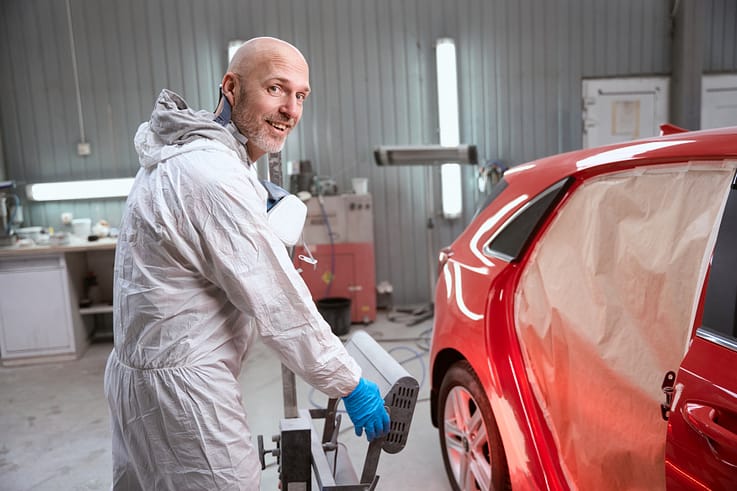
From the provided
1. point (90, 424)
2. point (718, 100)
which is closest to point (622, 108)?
point (718, 100)

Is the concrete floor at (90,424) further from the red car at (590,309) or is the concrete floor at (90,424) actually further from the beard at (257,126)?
the beard at (257,126)

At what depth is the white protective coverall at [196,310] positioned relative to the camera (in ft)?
4.27

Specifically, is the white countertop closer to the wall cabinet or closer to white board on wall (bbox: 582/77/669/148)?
the wall cabinet

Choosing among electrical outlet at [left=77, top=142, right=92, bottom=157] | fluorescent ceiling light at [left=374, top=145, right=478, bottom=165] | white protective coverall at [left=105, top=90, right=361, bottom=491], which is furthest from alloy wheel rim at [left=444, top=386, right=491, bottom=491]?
electrical outlet at [left=77, top=142, right=92, bottom=157]

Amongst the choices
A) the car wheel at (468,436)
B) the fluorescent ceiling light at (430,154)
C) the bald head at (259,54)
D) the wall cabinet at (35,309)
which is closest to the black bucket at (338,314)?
the fluorescent ceiling light at (430,154)

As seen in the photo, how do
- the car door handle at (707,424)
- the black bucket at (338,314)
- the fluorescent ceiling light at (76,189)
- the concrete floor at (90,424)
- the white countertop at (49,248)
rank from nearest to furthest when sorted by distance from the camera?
the car door handle at (707,424) → the concrete floor at (90,424) → the white countertop at (49,248) → the black bucket at (338,314) → the fluorescent ceiling light at (76,189)

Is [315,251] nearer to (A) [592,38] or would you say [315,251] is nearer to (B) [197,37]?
(B) [197,37]

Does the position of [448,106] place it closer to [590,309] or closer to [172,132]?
[590,309]

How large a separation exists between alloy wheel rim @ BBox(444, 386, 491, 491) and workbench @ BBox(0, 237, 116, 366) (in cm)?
344

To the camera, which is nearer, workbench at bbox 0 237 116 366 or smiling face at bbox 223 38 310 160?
smiling face at bbox 223 38 310 160

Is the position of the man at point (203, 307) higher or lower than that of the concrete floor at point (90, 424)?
higher

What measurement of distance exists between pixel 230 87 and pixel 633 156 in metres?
1.11

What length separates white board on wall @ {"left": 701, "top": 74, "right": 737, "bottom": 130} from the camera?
18.7 feet

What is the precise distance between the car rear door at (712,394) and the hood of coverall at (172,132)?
1.16 metres
